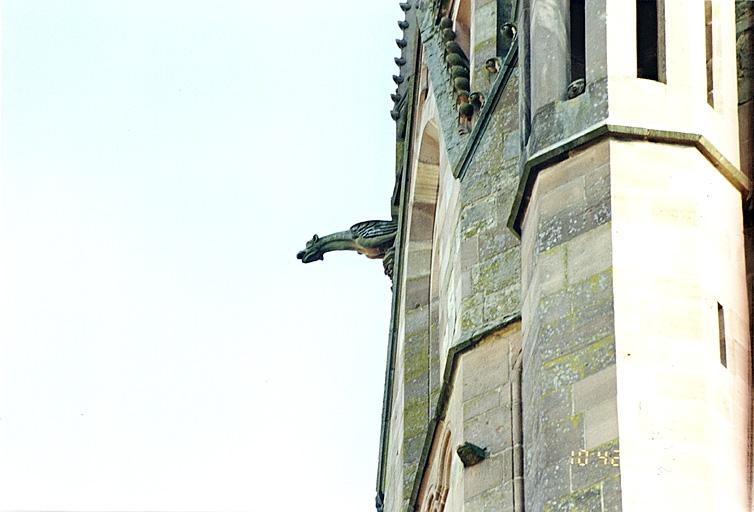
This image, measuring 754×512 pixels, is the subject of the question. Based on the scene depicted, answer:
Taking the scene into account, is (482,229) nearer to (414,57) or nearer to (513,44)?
(513,44)

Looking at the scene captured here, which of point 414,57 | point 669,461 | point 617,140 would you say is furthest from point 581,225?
point 414,57

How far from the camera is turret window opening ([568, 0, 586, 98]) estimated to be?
18.8 meters

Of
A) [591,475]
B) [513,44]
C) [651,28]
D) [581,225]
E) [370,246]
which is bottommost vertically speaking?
[591,475]

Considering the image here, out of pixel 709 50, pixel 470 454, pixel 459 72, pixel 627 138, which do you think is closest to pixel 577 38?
pixel 709 50

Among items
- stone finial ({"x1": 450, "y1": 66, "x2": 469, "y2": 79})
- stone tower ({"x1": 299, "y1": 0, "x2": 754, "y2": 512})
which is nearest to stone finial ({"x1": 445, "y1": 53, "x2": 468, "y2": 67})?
stone finial ({"x1": 450, "y1": 66, "x2": 469, "y2": 79})

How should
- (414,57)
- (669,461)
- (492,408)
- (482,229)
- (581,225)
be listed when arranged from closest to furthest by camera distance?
(669,461)
(581,225)
(492,408)
(482,229)
(414,57)

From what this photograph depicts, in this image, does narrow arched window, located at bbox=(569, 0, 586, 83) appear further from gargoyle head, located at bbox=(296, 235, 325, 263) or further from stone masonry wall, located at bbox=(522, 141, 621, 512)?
gargoyle head, located at bbox=(296, 235, 325, 263)

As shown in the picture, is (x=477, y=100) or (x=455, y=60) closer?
(x=477, y=100)

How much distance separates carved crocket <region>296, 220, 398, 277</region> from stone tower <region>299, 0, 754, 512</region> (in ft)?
19.2

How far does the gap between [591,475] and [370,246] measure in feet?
35.7

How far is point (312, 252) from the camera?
28094 mm

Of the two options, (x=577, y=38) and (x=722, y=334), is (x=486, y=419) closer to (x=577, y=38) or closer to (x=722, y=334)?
(x=577, y=38)

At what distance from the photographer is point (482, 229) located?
2106cm

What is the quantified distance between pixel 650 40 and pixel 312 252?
31.7ft
